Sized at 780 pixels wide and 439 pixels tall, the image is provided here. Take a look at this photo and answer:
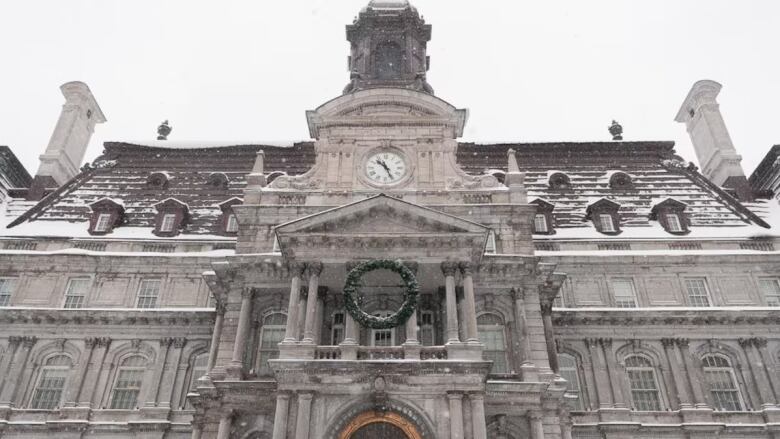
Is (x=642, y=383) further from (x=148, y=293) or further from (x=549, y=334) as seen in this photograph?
(x=148, y=293)

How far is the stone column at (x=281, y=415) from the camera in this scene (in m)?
20.9

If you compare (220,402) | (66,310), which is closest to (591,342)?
(220,402)

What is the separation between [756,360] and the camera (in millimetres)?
28609

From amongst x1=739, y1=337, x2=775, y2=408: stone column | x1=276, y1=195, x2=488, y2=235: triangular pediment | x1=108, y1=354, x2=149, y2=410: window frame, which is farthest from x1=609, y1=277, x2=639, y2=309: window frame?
x1=108, y1=354, x2=149, y2=410: window frame

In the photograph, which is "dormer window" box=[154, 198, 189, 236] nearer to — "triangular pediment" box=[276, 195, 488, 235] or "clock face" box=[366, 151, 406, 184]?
"clock face" box=[366, 151, 406, 184]

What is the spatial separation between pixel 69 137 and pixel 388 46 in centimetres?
2110

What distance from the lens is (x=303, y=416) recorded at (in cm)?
2095

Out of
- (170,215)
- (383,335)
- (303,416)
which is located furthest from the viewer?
(170,215)

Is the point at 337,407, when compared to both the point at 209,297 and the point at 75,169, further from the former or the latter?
the point at 75,169

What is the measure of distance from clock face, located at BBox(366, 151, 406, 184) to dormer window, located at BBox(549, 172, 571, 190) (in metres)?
10.3

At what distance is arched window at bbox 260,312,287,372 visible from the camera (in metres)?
25.4

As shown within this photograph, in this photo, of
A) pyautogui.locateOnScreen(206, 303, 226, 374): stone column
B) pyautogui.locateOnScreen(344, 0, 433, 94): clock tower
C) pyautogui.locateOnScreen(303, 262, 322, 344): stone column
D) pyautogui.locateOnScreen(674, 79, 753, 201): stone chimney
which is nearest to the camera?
pyautogui.locateOnScreen(303, 262, 322, 344): stone column

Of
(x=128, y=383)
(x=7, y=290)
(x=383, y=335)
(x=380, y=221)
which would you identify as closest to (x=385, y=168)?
(x=380, y=221)

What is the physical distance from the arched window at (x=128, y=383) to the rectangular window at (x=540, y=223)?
19420mm
